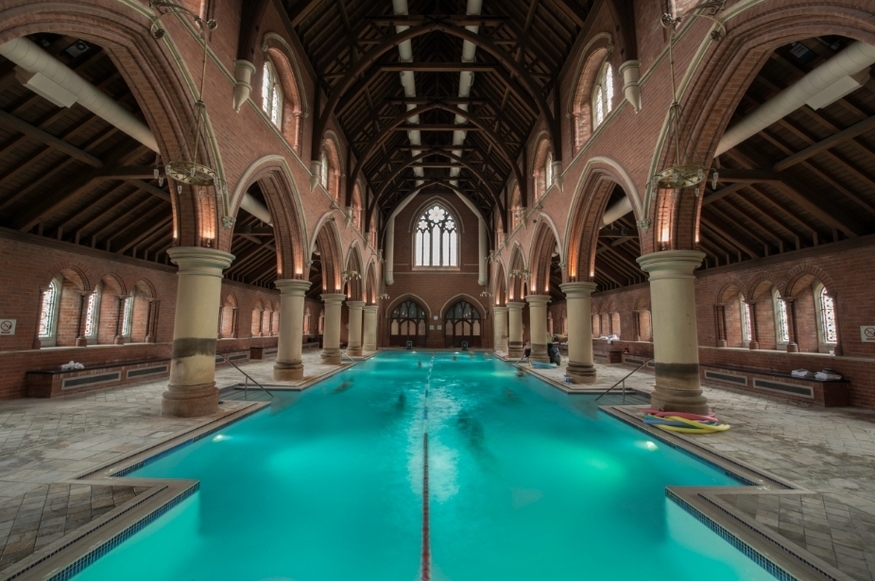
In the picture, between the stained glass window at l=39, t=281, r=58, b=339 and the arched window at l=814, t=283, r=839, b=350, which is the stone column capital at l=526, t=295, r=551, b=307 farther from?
the stained glass window at l=39, t=281, r=58, b=339

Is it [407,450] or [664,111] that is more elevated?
[664,111]

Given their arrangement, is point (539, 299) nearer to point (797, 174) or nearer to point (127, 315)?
point (797, 174)

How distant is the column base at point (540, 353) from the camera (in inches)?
662

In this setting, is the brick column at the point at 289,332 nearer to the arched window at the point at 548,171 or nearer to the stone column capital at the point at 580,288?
the stone column capital at the point at 580,288

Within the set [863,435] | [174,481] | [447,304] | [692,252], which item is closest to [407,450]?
[174,481]

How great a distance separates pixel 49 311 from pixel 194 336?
5.99 meters

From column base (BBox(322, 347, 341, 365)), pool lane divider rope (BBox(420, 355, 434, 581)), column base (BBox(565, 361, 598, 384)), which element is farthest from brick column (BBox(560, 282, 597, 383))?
column base (BBox(322, 347, 341, 365))

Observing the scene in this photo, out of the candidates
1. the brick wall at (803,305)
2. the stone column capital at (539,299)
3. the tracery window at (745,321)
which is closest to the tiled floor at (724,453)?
the brick wall at (803,305)

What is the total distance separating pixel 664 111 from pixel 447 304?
2275 cm

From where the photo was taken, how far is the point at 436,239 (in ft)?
98.7

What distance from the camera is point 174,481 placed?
427cm

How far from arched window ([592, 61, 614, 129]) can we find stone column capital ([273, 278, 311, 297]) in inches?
358

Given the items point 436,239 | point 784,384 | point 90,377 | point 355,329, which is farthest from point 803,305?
point 436,239

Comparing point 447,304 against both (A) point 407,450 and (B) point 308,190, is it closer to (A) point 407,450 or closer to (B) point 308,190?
(B) point 308,190
